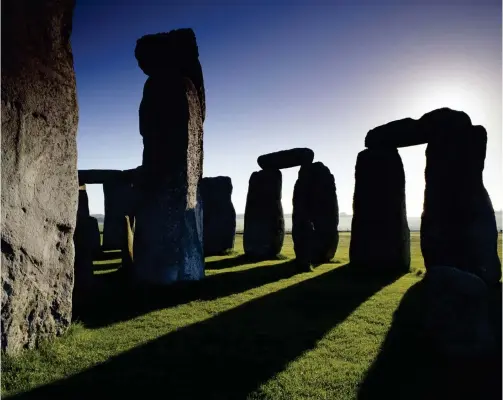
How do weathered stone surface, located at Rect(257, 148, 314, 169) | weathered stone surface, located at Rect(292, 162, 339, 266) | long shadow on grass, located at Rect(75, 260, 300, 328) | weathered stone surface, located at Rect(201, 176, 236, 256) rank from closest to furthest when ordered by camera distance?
long shadow on grass, located at Rect(75, 260, 300, 328), weathered stone surface, located at Rect(292, 162, 339, 266), weathered stone surface, located at Rect(257, 148, 314, 169), weathered stone surface, located at Rect(201, 176, 236, 256)

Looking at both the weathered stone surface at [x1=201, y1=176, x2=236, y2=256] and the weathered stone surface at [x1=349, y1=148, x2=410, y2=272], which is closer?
the weathered stone surface at [x1=349, y1=148, x2=410, y2=272]

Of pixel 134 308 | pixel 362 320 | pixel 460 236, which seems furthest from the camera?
pixel 460 236

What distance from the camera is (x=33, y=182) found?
13.3ft

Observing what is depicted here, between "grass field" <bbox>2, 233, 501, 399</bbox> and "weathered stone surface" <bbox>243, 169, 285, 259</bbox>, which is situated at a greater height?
"weathered stone surface" <bbox>243, 169, 285, 259</bbox>

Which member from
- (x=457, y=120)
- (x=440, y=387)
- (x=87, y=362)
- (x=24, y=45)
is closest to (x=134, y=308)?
(x=87, y=362)

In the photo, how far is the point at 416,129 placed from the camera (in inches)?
416

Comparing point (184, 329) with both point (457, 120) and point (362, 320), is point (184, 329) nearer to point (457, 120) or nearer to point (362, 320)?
point (362, 320)

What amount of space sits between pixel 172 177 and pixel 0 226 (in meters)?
4.40

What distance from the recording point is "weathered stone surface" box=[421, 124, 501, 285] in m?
8.30

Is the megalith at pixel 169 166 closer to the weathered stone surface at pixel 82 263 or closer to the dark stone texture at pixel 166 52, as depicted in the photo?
the dark stone texture at pixel 166 52

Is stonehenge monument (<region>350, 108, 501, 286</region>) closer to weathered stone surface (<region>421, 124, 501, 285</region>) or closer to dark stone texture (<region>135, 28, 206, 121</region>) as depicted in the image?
weathered stone surface (<region>421, 124, 501, 285</region>)

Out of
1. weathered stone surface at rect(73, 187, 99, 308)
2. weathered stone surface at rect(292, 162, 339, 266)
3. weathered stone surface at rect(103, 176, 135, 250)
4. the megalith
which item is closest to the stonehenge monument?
weathered stone surface at rect(292, 162, 339, 266)

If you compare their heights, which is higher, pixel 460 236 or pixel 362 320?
pixel 460 236

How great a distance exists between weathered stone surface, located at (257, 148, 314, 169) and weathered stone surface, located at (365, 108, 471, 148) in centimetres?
283
